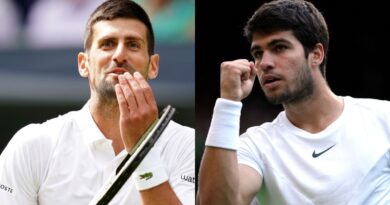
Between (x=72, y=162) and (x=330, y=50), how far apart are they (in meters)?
1.31

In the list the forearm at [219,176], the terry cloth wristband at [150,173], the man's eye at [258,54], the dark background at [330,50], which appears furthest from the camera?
the dark background at [330,50]

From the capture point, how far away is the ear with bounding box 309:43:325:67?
280 cm

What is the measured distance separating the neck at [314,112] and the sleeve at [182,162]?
1.60 ft

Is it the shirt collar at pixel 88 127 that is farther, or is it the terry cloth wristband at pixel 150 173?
the shirt collar at pixel 88 127

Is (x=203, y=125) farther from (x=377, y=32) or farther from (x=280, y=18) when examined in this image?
(x=377, y=32)

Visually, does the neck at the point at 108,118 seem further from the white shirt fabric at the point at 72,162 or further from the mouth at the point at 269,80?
the mouth at the point at 269,80

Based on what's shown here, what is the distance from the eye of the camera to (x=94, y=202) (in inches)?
89.9

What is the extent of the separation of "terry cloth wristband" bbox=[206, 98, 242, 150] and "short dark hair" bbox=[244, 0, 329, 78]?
428 mm

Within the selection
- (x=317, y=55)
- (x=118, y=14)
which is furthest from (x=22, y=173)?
(x=317, y=55)

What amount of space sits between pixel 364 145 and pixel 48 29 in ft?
3.70

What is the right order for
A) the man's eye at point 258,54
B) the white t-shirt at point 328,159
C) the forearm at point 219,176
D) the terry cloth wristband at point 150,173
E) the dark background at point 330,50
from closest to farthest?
the terry cloth wristband at point 150,173, the forearm at point 219,176, the white t-shirt at point 328,159, the man's eye at point 258,54, the dark background at point 330,50

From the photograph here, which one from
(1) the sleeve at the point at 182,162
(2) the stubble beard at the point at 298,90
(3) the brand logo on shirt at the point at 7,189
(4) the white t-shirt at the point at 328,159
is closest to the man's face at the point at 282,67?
(2) the stubble beard at the point at 298,90

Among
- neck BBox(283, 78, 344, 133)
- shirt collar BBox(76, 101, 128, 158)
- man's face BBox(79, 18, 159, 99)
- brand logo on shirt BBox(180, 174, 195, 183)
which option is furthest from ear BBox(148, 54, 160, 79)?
neck BBox(283, 78, 344, 133)

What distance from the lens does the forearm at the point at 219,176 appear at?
7.84ft
